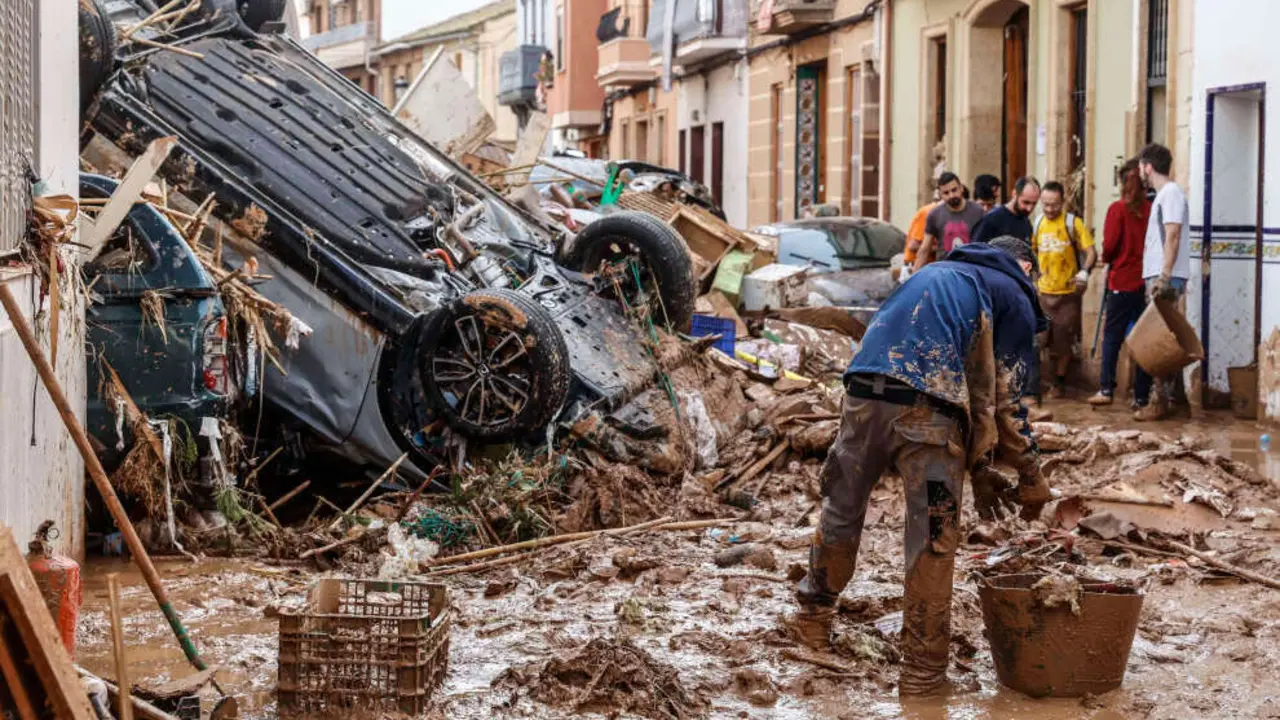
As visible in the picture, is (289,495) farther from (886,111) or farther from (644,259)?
(886,111)

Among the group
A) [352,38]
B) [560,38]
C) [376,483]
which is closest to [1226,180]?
[376,483]

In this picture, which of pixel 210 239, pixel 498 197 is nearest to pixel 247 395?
pixel 210 239

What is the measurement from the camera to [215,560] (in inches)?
328

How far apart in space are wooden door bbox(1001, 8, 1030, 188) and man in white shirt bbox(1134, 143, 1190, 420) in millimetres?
7584

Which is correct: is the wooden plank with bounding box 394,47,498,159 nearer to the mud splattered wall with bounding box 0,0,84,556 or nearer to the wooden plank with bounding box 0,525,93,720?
the mud splattered wall with bounding box 0,0,84,556

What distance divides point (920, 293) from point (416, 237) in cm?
465

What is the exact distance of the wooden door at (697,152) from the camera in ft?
124

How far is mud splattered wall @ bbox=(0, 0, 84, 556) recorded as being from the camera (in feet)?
20.6

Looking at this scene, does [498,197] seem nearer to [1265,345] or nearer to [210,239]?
[210,239]

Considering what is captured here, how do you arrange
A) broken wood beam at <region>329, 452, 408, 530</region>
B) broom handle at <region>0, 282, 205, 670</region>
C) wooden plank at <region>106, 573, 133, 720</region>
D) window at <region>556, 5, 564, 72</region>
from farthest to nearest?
window at <region>556, 5, 564, 72</region>
broken wood beam at <region>329, 452, 408, 530</region>
broom handle at <region>0, 282, 205, 670</region>
wooden plank at <region>106, 573, 133, 720</region>

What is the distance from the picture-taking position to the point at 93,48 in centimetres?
923

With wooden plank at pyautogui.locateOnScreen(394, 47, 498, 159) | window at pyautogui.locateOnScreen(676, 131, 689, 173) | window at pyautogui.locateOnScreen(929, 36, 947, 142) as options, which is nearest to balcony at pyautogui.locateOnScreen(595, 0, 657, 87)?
window at pyautogui.locateOnScreen(676, 131, 689, 173)

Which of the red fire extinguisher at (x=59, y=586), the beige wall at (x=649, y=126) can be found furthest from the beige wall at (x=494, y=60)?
the red fire extinguisher at (x=59, y=586)

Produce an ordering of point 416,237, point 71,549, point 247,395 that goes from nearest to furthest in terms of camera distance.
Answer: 1. point 71,549
2. point 247,395
3. point 416,237
